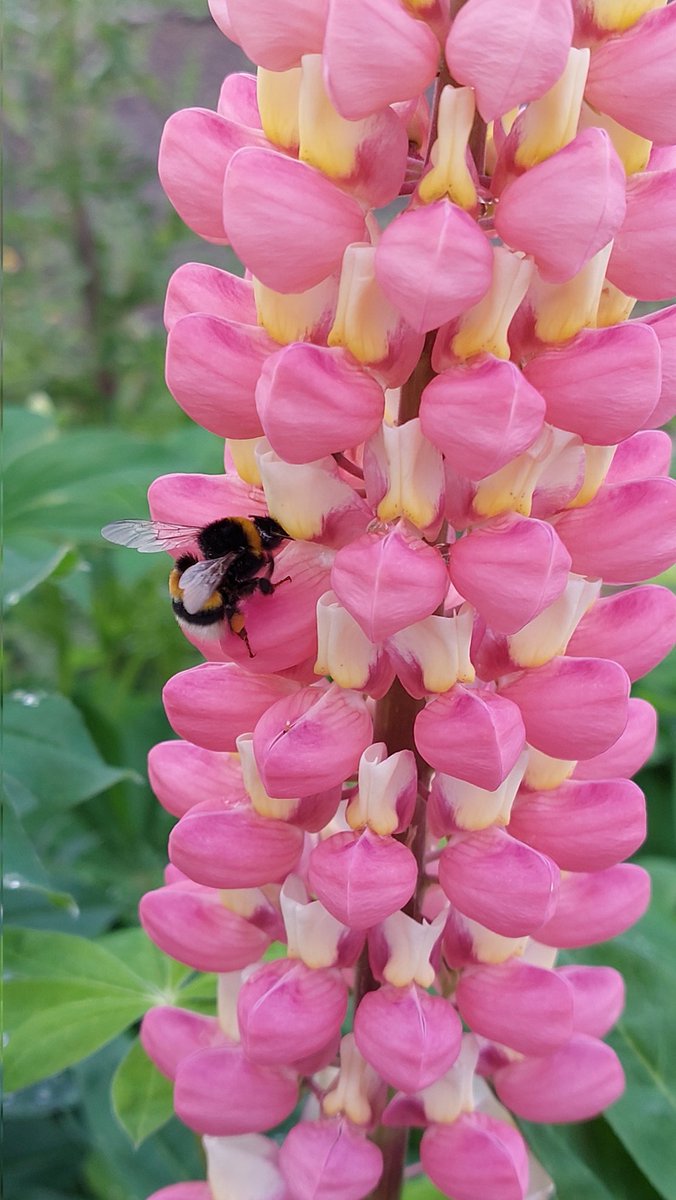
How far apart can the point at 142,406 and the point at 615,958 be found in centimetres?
165

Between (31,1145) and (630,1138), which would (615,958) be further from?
(31,1145)

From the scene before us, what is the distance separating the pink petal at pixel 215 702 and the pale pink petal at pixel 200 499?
0.10m

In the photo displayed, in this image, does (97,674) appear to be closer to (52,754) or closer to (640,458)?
(52,754)

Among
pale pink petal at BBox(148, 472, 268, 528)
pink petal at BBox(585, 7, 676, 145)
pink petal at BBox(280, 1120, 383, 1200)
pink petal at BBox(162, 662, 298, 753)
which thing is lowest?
pink petal at BBox(280, 1120, 383, 1200)

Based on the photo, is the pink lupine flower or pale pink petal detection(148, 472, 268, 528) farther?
pale pink petal detection(148, 472, 268, 528)

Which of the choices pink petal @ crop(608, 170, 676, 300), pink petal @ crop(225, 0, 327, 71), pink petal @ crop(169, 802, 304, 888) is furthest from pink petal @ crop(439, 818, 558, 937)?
pink petal @ crop(225, 0, 327, 71)

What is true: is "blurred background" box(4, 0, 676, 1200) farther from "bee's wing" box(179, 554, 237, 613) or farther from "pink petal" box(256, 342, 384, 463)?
"pink petal" box(256, 342, 384, 463)

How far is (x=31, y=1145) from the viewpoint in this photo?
1247 millimetres

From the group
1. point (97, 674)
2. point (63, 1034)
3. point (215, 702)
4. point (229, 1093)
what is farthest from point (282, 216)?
point (97, 674)

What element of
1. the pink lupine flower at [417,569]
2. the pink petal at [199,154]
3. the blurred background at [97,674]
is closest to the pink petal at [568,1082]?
the pink lupine flower at [417,569]

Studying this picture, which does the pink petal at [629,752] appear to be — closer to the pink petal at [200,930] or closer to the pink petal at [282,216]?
the pink petal at [200,930]

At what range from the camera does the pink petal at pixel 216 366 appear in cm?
66

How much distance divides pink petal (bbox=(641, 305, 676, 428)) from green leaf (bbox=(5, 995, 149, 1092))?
26.0 inches

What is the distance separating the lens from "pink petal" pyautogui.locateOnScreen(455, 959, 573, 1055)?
2.43ft
